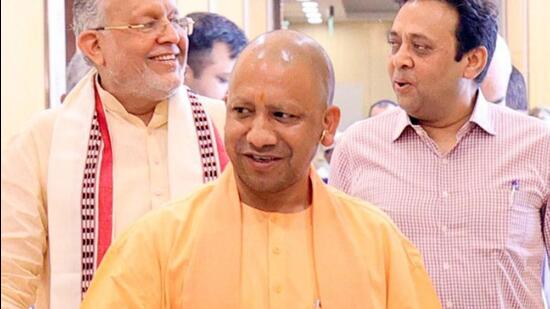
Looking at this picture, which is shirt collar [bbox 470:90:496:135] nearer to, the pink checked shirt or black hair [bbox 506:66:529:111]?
the pink checked shirt

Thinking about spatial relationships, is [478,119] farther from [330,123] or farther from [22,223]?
[22,223]

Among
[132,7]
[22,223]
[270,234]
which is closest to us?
[270,234]

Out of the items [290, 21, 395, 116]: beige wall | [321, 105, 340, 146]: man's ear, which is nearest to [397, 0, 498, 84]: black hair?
[321, 105, 340, 146]: man's ear

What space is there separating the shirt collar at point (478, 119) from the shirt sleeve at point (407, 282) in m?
0.67

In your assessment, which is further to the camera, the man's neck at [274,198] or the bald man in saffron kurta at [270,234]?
the man's neck at [274,198]

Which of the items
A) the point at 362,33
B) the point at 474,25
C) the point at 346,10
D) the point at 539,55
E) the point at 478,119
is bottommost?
the point at 539,55

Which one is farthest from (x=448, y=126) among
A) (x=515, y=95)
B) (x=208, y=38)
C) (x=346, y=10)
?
(x=346, y=10)

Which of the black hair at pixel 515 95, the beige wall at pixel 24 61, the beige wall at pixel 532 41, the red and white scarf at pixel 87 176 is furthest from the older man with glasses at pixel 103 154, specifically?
the beige wall at pixel 532 41

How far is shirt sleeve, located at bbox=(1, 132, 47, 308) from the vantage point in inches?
90.2

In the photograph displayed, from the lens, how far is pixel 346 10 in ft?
24.5

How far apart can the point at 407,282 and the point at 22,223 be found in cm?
90

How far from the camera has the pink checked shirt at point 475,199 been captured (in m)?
2.53

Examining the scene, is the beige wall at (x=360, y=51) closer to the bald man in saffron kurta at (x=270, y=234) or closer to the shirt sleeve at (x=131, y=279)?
the bald man in saffron kurta at (x=270, y=234)

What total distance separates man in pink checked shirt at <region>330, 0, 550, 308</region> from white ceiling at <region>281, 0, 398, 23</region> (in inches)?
169
